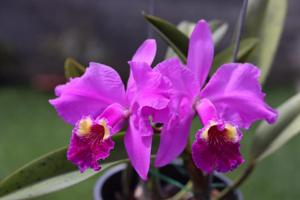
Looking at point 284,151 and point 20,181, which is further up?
point 20,181

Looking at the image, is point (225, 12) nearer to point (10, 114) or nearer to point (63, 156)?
point (10, 114)

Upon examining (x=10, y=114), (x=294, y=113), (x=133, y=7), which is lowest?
(x=10, y=114)

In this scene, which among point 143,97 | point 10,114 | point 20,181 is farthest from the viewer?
point 10,114

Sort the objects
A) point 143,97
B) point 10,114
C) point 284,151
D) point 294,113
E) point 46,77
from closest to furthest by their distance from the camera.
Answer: point 143,97 → point 294,113 → point 284,151 → point 10,114 → point 46,77

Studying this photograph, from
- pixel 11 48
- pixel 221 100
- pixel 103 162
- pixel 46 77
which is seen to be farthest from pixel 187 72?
pixel 11 48

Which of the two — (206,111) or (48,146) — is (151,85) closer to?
(206,111)

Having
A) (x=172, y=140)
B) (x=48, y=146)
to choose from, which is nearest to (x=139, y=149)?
(x=172, y=140)

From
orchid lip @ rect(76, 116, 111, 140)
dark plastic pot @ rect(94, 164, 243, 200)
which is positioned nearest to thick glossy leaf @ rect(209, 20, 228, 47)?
dark plastic pot @ rect(94, 164, 243, 200)
